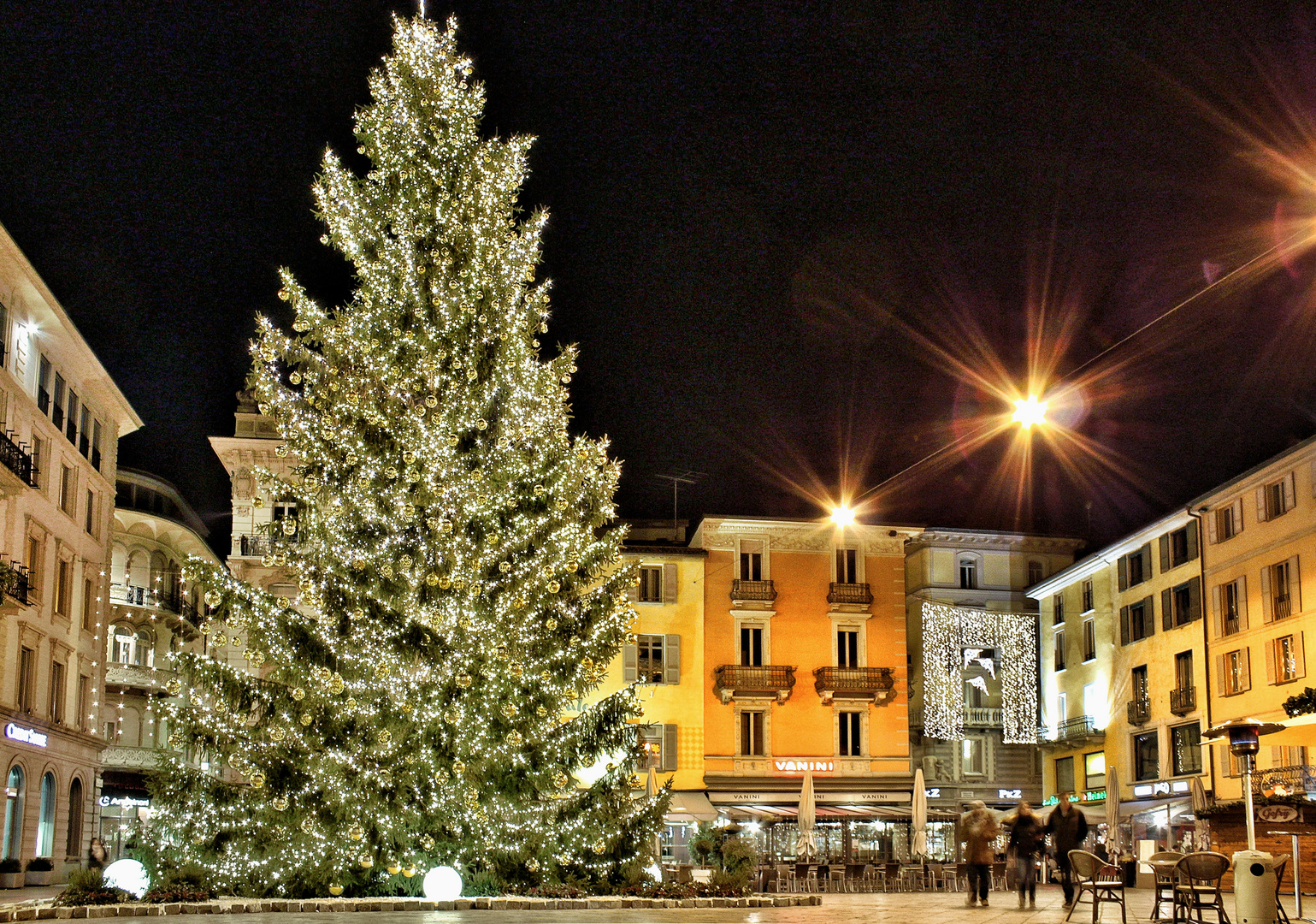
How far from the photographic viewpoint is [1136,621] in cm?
5028

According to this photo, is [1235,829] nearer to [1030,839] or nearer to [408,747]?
[1030,839]

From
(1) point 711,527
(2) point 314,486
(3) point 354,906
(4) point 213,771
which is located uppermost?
(1) point 711,527

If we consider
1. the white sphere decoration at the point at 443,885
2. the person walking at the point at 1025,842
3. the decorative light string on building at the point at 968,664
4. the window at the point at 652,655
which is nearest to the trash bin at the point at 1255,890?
the person walking at the point at 1025,842

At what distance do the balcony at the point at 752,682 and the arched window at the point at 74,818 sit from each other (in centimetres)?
2206

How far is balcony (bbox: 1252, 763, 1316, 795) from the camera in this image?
30.3m

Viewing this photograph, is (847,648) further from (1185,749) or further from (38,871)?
(38,871)

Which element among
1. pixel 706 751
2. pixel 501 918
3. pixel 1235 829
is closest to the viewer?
pixel 501 918

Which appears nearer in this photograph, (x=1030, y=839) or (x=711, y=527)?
(x=1030, y=839)

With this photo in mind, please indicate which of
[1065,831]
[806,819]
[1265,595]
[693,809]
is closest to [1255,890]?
[1065,831]

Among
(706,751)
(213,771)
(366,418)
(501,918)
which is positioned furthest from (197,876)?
(706,751)

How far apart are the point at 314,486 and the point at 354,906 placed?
584 cm

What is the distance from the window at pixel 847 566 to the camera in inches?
2131

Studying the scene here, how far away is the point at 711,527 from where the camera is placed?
53.5m

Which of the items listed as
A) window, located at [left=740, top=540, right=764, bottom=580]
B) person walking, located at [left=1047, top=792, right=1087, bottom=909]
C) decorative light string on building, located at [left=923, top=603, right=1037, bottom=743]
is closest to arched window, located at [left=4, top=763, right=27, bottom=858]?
window, located at [left=740, top=540, right=764, bottom=580]
